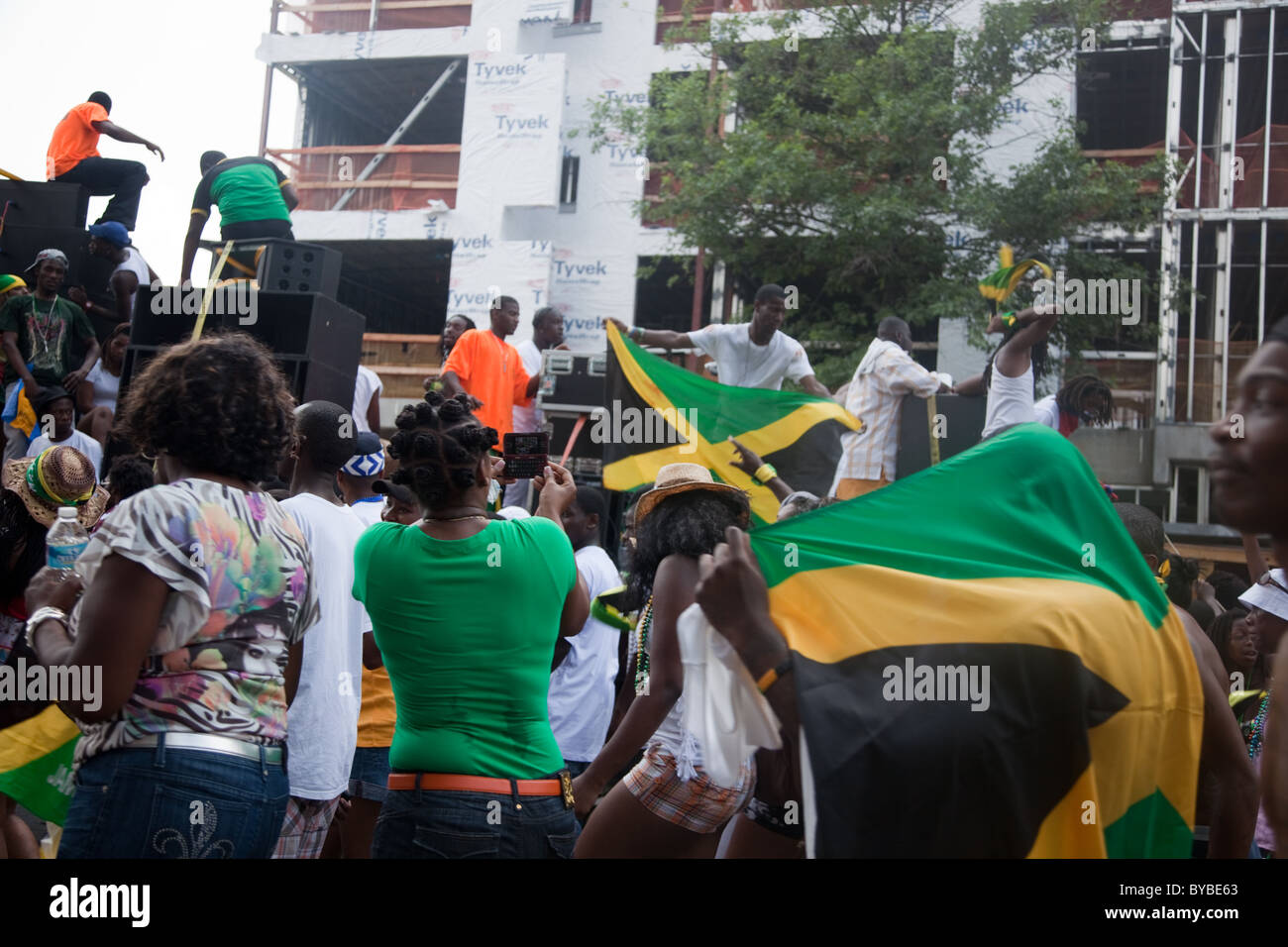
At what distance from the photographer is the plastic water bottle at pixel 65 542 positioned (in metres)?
2.94

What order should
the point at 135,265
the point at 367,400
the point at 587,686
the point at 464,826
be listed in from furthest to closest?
the point at 135,265 → the point at 367,400 → the point at 587,686 → the point at 464,826

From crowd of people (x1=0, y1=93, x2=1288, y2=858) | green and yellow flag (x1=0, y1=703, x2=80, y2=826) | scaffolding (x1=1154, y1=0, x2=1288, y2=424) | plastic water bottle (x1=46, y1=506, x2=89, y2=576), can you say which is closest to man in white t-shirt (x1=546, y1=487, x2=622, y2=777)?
crowd of people (x1=0, y1=93, x2=1288, y2=858)

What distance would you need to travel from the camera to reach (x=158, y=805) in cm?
239

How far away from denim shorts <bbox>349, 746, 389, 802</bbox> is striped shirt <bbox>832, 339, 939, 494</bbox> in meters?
4.21

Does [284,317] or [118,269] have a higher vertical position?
[118,269]

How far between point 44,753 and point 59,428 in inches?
202

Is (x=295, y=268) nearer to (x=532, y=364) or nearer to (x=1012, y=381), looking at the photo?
(x=532, y=364)

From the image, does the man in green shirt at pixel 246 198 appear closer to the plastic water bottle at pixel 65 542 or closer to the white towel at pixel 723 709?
the plastic water bottle at pixel 65 542

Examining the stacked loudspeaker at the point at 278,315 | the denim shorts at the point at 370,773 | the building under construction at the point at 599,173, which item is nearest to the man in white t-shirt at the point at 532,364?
the stacked loudspeaker at the point at 278,315

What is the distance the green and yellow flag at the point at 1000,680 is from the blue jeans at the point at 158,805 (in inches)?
48.8

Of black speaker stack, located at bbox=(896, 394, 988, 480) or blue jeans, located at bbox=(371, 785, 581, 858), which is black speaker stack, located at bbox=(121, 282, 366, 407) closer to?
black speaker stack, located at bbox=(896, 394, 988, 480)

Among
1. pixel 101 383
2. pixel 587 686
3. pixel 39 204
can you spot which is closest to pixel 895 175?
pixel 39 204

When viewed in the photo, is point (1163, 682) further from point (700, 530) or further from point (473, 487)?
point (473, 487)
